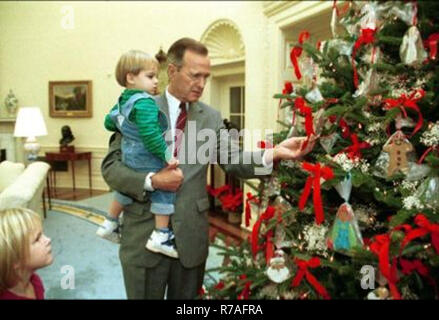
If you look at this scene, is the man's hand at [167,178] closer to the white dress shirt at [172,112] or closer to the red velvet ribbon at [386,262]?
the white dress shirt at [172,112]

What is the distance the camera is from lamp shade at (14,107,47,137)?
0.60m

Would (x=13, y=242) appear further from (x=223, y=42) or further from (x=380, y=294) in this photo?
(x=223, y=42)

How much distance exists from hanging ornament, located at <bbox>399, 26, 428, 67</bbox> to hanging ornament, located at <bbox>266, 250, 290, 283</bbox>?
23.2 inches

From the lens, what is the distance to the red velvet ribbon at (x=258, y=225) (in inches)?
41.9

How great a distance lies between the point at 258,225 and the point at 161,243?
0.99ft

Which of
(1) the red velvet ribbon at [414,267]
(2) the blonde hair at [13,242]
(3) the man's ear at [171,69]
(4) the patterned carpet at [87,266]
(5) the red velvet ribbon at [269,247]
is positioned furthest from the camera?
(4) the patterned carpet at [87,266]

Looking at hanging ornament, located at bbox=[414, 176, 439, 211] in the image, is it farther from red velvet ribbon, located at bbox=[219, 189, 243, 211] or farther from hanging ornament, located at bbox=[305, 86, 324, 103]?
red velvet ribbon, located at bbox=[219, 189, 243, 211]

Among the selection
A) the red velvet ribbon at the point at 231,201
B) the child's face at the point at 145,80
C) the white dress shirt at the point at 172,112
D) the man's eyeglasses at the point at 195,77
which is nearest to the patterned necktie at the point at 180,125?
the white dress shirt at the point at 172,112

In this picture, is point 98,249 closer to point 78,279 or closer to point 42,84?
point 78,279

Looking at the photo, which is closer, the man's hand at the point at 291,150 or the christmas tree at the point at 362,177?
the christmas tree at the point at 362,177

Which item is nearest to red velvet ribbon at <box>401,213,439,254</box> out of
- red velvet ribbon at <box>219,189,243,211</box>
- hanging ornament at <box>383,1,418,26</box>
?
hanging ornament at <box>383,1,418,26</box>

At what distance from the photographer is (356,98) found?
0.98 meters

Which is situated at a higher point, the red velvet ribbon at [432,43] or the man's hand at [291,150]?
the red velvet ribbon at [432,43]

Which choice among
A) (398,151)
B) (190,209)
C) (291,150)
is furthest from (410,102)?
(190,209)
